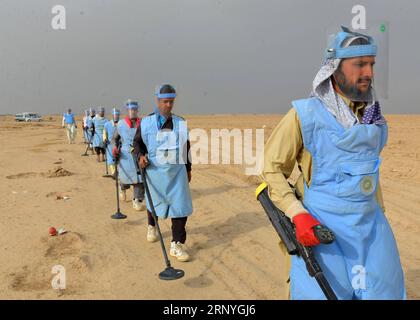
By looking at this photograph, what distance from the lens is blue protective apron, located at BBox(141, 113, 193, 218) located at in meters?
5.59

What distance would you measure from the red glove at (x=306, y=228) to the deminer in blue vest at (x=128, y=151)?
240 inches

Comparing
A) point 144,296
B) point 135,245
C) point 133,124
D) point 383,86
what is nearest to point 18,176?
point 133,124

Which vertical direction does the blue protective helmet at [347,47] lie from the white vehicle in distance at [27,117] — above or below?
above

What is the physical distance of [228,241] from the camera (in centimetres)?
623

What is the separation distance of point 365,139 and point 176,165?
3.49m

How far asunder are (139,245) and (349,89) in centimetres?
440

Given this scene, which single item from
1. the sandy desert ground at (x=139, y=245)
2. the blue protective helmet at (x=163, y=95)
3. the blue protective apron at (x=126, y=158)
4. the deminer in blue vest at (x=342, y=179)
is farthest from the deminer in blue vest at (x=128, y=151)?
the deminer in blue vest at (x=342, y=179)

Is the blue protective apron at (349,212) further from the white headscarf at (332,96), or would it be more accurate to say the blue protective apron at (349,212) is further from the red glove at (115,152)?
the red glove at (115,152)

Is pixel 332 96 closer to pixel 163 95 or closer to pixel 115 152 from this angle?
pixel 163 95

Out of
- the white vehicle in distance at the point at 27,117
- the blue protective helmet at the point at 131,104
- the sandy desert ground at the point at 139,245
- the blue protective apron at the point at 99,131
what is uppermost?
the blue protective helmet at the point at 131,104

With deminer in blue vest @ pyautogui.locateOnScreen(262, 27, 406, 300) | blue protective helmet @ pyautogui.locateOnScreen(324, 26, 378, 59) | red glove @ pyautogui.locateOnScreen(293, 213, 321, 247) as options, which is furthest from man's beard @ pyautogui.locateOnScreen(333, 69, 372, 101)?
red glove @ pyautogui.locateOnScreen(293, 213, 321, 247)

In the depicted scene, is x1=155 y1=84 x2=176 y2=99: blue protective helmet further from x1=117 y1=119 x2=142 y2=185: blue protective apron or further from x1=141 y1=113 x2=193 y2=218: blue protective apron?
x1=117 y1=119 x2=142 y2=185: blue protective apron

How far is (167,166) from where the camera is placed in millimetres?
5602

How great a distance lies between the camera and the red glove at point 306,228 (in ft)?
7.59
